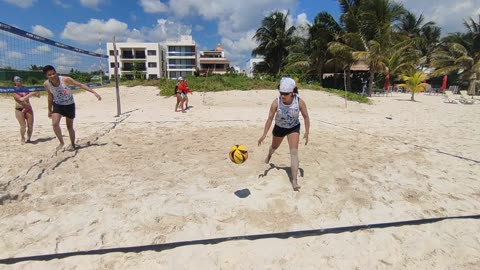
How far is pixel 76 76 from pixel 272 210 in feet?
58.1

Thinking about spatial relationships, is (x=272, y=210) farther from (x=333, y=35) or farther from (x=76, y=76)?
(x=333, y=35)

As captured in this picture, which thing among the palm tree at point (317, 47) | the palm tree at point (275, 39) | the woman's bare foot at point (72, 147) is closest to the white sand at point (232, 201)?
the woman's bare foot at point (72, 147)

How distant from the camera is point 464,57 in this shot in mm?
25062

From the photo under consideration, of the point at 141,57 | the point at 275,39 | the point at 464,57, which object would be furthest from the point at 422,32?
the point at 141,57

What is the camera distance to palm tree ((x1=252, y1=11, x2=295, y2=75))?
104 feet

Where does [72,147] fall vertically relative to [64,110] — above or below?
below

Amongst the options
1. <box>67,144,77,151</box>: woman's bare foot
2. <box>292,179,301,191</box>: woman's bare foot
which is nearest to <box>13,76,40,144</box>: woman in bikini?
<box>67,144,77,151</box>: woman's bare foot

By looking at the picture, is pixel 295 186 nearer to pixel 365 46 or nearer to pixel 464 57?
pixel 365 46

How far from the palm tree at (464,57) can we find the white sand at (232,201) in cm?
2551

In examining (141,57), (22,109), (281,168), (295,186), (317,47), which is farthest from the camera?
(141,57)

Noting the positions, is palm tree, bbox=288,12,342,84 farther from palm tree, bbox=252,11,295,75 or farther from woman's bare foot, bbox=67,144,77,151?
woman's bare foot, bbox=67,144,77,151

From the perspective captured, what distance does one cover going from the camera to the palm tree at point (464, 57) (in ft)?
83.3

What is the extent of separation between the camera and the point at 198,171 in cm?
411

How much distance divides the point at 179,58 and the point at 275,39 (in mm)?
29284
